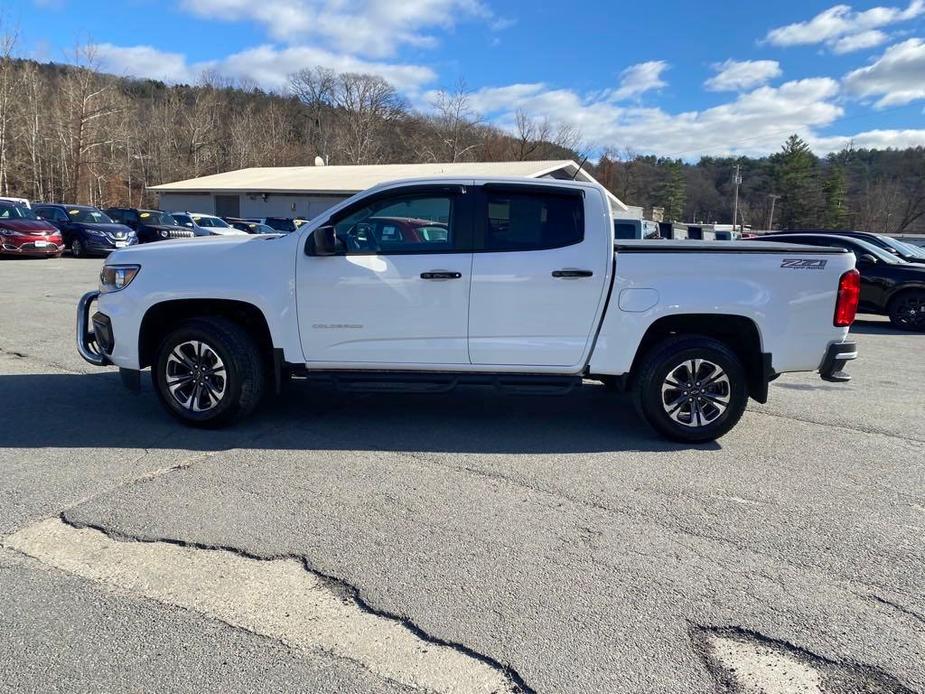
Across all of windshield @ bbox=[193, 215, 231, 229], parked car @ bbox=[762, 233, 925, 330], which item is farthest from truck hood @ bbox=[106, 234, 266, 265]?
windshield @ bbox=[193, 215, 231, 229]

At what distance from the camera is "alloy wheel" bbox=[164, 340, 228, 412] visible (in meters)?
5.19

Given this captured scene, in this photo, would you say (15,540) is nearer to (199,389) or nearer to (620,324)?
(199,389)

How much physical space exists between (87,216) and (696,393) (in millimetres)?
25780

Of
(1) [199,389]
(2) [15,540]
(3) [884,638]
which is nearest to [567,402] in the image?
(1) [199,389]

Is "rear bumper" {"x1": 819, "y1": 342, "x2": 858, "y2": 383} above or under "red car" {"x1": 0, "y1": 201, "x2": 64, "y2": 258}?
under

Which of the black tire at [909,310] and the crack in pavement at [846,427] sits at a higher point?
the black tire at [909,310]

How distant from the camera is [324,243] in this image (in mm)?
4891

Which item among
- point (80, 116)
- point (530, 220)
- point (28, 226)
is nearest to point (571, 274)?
point (530, 220)

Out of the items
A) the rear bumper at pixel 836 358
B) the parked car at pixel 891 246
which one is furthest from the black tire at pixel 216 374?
the parked car at pixel 891 246

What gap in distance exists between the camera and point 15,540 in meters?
3.47

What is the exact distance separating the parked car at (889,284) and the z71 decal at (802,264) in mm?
7765

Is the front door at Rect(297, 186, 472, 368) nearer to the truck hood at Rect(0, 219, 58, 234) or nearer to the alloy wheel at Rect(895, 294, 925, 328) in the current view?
the alloy wheel at Rect(895, 294, 925, 328)

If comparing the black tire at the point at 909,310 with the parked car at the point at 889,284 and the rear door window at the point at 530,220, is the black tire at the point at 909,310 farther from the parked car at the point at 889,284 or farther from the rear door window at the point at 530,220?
the rear door window at the point at 530,220

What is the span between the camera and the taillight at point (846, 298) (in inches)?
195
